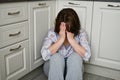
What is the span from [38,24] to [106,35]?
0.69m

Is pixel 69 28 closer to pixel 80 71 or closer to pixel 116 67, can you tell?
pixel 80 71

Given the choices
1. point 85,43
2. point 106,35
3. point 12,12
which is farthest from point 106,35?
point 12,12

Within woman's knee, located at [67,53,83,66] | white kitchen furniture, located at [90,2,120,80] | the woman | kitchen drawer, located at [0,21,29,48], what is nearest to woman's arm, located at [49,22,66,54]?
the woman

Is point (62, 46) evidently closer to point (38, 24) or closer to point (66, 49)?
point (66, 49)

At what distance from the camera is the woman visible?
61.3 inches

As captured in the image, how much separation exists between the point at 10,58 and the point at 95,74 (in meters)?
1.01

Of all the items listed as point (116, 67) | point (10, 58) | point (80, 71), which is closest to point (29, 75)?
point (10, 58)

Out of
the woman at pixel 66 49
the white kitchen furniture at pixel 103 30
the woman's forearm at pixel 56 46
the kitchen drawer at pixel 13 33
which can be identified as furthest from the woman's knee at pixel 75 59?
the kitchen drawer at pixel 13 33

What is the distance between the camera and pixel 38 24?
1734mm

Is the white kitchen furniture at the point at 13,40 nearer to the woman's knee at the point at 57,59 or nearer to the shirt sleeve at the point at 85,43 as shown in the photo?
the woman's knee at the point at 57,59

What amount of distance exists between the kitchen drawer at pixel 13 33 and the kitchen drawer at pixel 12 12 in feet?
0.15

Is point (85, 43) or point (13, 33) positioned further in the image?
point (85, 43)

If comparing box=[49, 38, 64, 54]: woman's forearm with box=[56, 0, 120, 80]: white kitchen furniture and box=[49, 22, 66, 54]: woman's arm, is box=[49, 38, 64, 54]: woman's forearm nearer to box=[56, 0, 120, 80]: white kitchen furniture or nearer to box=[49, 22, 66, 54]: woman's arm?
box=[49, 22, 66, 54]: woman's arm

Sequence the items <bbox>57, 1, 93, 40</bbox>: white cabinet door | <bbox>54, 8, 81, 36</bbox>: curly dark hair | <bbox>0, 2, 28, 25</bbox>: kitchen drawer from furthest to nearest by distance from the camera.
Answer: <bbox>57, 1, 93, 40</bbox>: white cabinet door < <bbox>54, 8, 81, 36</bbox>: curly dark hair < <bbox>0, 2, 28, 25</bbox>: kitchen drawer
